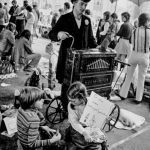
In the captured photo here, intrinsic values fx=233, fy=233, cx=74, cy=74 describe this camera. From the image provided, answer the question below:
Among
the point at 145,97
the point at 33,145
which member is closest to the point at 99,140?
the point at 33,145

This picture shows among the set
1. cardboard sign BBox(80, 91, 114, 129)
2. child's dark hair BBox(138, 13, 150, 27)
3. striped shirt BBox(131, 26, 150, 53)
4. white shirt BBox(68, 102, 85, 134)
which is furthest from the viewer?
striped shirt BBox(131, 26, 150, 53)

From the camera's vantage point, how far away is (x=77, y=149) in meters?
2.64

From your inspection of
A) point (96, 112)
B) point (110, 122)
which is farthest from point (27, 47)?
point (96, 112)

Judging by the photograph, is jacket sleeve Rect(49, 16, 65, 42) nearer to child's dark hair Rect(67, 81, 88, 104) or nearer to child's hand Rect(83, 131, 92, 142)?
child's dark hair Rect(67, 81, 88, 104)

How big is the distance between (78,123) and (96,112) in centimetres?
25

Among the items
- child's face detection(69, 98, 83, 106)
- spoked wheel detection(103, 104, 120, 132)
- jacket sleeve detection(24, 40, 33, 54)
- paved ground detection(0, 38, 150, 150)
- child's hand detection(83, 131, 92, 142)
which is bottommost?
paved ground detection(0, 38, 150, 150)

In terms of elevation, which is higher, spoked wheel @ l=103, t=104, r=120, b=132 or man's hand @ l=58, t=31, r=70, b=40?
man's hand @ l=58, t=31, r=70, b=40

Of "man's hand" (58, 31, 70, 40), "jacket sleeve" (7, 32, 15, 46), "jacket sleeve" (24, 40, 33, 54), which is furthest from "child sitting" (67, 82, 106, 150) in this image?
"jacket sleeve" (24, 40, 33, 54)

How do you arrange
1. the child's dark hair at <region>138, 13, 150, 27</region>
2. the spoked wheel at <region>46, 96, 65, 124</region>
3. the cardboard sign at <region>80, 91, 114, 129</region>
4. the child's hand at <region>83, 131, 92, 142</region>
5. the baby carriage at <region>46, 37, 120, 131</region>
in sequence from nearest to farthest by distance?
the child's hand at <region>83, 131, 92, 142</region> < the cardboard sign at <region>80, 91, 114, 129</region> < the baby carriage at <region>46, 37, 120, 131</region> < the spoked wheel at <region>46, 96, 65, 124</region> < the child's dark hair at <region>138, 13, 150, 27</region>

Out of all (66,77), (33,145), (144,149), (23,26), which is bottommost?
(144,149)

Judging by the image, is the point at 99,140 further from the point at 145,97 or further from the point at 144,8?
the point at 144,8

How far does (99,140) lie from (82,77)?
38.1 inches

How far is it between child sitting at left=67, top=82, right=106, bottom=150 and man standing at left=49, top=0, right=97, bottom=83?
0.89 meters

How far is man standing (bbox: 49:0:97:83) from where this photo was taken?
3402 mm
